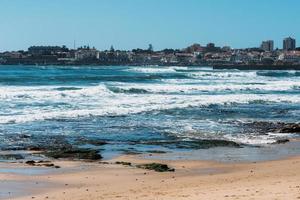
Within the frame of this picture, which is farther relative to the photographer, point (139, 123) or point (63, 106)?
point (63, 106)

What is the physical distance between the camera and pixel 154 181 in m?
13.5

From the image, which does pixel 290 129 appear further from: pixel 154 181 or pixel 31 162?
pixel 31 162

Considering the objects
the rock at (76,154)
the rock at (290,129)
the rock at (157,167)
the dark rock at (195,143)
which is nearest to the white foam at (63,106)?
the dark rock at (195,143)

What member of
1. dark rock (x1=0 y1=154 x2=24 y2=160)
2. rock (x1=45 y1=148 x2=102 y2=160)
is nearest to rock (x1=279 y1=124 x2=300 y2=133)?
rock (x1=45 y1=148 x2=102 y2=160)

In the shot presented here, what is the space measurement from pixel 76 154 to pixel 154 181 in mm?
4050

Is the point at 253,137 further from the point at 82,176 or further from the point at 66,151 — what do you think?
the point at 82,176

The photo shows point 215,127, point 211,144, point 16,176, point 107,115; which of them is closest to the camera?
point 16,176

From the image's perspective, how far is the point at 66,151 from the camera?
17.2 meters

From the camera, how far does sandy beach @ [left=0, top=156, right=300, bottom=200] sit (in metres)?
11.4

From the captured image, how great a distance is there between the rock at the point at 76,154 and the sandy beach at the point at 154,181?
640 mm

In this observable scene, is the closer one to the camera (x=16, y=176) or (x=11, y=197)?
(x=11, y=197)

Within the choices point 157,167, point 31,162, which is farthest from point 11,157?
point 157,167

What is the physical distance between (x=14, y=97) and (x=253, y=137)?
21.5 metres

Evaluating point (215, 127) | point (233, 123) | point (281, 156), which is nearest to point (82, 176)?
point (281, 156)
